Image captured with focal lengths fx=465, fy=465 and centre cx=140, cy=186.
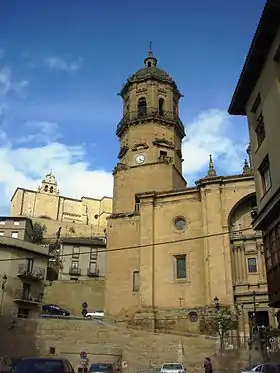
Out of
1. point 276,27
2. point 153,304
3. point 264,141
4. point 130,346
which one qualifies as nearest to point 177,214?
point 153,304

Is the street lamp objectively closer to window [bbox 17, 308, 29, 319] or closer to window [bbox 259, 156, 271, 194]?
window [bbox 17, 308, 29, 319]

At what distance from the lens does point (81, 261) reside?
209 feet

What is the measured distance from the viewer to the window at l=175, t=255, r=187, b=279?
40344 millimetres

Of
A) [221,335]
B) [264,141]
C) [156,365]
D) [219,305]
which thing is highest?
[264,141]

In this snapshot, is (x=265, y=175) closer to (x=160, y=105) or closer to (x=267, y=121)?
(x=267, y=121)

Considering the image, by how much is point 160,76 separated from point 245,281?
2449 centimetres

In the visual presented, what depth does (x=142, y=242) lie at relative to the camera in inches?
1651

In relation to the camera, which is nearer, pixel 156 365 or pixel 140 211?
pixel 156 365

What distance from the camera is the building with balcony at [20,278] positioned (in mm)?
41375

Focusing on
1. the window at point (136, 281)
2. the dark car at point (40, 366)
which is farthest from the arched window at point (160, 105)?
the dark car at point (40, 366)

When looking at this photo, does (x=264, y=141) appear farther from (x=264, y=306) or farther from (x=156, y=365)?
(x=264, y=306)

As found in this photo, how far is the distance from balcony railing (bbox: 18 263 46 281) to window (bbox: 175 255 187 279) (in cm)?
1356

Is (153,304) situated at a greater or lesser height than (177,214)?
lesser

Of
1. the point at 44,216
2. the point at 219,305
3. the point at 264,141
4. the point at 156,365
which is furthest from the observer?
the point at 44,216
